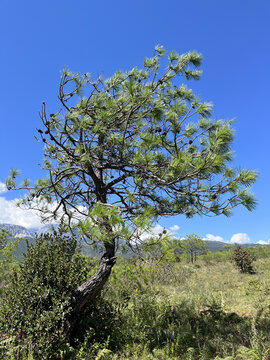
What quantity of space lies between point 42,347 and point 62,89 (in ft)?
13.8

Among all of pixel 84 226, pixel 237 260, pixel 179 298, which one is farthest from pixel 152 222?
pixel 237 260

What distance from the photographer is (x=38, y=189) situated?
5.45 meters

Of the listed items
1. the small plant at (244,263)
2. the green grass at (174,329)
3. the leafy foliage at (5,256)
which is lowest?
the green grass at (174,329)

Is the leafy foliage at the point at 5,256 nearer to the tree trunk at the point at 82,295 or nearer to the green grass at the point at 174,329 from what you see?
the green grass at the point at 174,329

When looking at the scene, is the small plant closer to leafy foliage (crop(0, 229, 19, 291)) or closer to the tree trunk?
the tree trunk

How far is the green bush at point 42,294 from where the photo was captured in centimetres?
366

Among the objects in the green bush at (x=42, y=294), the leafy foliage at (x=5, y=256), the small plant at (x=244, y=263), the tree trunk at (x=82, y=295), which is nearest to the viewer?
the green bush at (x=42, y=294)

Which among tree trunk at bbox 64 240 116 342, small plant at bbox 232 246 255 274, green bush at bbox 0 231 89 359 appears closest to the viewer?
green bush at bbox 0 231 89 359

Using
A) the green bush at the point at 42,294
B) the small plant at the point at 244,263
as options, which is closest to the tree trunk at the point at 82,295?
the green bush at the point at 42,294

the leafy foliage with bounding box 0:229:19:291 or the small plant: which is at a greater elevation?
the small plant

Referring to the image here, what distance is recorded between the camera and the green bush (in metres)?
3.66

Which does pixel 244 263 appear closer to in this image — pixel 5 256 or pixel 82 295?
pixel 82 295

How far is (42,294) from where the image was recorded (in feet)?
13.2

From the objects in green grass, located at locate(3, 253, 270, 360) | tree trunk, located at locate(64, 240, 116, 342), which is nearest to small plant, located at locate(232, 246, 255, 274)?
green grass, located at locate(3, 253, 270, 360)
